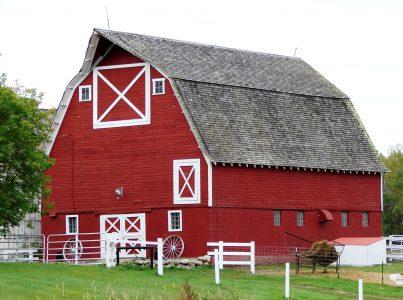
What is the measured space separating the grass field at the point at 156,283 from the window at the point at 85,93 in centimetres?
1008

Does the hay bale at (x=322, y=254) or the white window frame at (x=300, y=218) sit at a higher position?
the white window frame at (x=300, y=218)

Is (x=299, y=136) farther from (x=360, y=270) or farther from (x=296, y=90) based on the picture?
(x=360, y=270)

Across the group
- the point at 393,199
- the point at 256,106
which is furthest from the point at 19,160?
the point at 393,199

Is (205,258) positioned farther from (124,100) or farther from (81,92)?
(81,92)

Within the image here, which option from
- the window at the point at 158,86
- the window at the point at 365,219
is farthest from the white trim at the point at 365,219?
the window at the point at 158,86

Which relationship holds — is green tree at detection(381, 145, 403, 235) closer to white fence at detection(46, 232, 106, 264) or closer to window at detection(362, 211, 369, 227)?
window at detection(362, 211, 369, 227)

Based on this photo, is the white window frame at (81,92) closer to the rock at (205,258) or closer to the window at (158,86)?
the window at (158,86)

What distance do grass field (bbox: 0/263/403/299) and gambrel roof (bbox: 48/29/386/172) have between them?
21.9ft

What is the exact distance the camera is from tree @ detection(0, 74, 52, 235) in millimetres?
44281

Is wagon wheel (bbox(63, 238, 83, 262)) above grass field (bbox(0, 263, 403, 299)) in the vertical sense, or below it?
above

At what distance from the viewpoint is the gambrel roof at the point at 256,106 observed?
4775 centimetres

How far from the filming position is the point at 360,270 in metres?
46.8

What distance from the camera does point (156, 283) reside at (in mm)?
33688

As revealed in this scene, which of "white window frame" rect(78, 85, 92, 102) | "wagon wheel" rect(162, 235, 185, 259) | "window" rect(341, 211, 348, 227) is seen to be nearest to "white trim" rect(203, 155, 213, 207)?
"wagon wheel" rect(162, 235, 185, 259)
